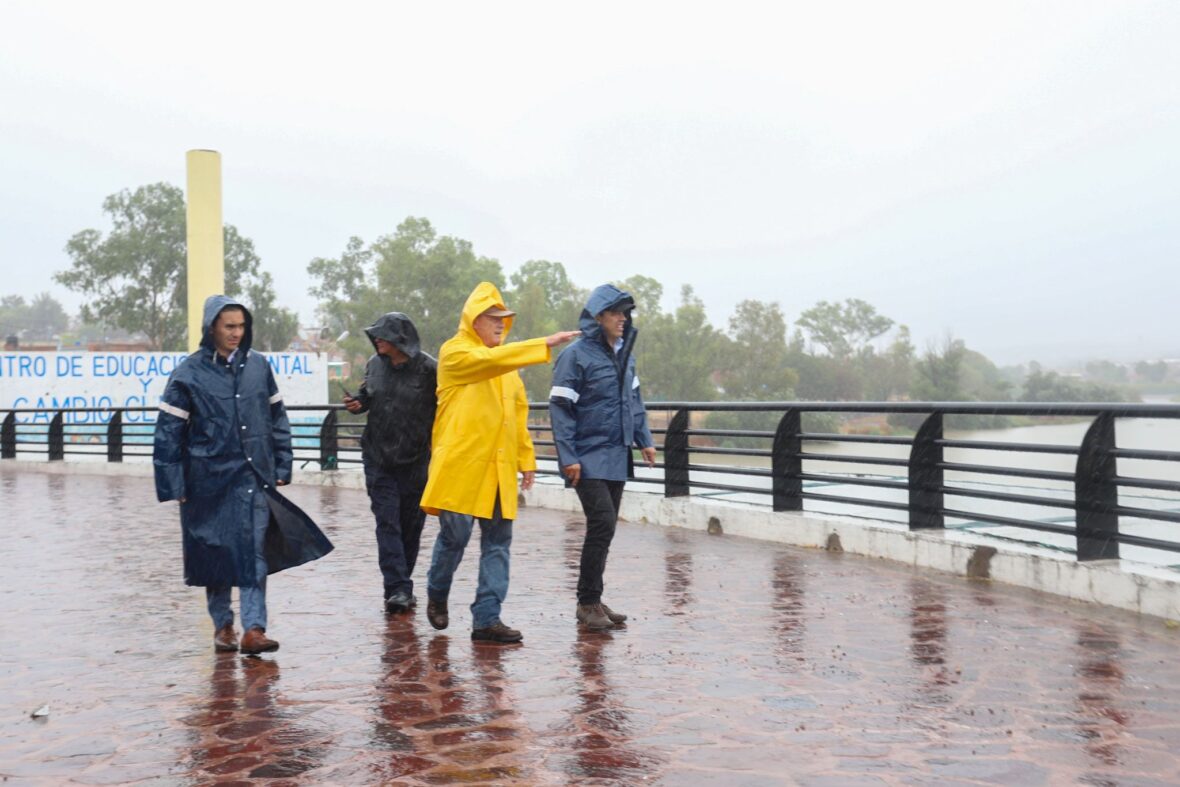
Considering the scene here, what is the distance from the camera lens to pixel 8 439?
27.4 metres

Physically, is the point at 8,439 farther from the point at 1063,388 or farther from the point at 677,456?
the point at 1063,388

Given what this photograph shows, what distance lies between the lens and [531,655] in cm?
643

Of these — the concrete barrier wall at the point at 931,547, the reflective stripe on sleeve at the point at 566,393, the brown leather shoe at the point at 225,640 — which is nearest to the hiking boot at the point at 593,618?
the reflective stripe on sleeve at the point at 566,393

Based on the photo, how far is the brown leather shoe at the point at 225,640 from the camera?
6609mm

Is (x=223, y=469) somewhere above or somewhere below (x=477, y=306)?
below

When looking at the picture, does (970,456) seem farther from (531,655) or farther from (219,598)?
(219,598)

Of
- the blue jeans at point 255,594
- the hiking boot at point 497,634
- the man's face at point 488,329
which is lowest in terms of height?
the hiking boot at point 497,634

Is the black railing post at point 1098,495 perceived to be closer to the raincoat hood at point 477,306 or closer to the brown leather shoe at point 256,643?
the raincoat hood at point 477,306

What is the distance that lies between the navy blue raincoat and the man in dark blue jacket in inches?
63.0

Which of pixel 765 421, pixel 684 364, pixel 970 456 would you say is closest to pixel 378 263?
pixel 684 364

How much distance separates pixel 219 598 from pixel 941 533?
533cm

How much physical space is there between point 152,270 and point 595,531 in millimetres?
93458

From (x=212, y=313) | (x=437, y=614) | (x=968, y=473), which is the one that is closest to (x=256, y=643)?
(x=437, y=614)

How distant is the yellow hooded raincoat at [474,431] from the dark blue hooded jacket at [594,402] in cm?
28
